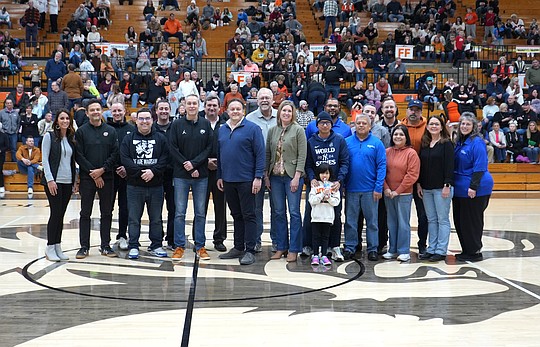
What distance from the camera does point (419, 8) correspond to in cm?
2645

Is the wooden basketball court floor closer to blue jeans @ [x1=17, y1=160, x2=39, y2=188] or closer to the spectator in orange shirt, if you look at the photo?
blue jeans @ [x1=17, y1=160, x2=39, y2=188]

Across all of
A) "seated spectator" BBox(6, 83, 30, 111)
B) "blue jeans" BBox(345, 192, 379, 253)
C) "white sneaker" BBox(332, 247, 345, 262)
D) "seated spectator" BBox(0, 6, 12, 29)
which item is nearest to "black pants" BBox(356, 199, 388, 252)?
"blue jeans" BBox(345, 192, 379, 253)

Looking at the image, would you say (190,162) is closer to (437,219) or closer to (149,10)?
(437,219)

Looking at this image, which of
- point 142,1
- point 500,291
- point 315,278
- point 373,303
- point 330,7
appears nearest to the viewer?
point 373,303

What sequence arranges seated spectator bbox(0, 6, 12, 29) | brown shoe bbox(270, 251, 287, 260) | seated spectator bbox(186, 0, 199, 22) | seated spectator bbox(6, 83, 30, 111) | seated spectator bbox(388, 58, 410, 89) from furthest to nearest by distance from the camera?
seated spectator bbox(186, 0, 199, 22) → seated spectator bbox(0, 6, 12, 29) → seated spectator bbox(388, 58, 410, 89) → seated spectator bbox(6, 83, 30, 111) → brown shoe bbox(270, 251, 287, 260)

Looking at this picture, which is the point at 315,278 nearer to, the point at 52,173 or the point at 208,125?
the point at 208,125

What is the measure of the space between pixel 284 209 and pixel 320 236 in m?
0.53

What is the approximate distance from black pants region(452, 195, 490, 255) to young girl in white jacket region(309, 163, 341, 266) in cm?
153

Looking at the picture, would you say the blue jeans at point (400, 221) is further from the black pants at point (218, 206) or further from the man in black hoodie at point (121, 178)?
the man in black hoodie at point (121, 178)

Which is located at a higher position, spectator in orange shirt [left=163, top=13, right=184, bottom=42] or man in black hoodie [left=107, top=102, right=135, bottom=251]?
spectator in orange shirt [left=163, top=13, right=184, bottom=42]

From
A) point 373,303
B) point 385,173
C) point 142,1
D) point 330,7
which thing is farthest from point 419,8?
point 373,303

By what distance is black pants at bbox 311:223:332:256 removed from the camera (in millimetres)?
7867

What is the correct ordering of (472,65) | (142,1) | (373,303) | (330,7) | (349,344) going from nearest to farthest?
1. (349,344)
2. (373,303)
3. (472,65)
4. (330,7)
5. (142,1)

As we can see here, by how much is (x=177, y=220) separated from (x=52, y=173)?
145 cm
